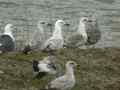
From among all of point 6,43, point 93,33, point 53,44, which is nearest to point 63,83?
point 53,44

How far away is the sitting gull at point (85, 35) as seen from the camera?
55.2ft

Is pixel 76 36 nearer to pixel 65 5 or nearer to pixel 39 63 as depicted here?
pixel 39 63

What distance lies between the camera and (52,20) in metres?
22.8

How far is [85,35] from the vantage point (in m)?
17.2

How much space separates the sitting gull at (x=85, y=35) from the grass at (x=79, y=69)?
110 centimetres

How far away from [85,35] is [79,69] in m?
3.52

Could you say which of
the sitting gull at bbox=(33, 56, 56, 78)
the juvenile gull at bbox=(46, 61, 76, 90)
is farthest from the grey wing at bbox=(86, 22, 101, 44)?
the juvenile gull at bbox=(46, 61, 76, 90)

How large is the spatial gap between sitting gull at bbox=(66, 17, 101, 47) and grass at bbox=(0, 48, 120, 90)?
43.4 inches

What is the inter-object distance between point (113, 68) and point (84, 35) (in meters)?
3.40

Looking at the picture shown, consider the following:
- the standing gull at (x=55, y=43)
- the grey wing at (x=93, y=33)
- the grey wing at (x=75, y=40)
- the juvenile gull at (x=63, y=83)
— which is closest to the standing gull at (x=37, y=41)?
the standing gull at (x=55, y=43)

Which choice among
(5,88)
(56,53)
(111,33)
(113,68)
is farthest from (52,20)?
(5,88)

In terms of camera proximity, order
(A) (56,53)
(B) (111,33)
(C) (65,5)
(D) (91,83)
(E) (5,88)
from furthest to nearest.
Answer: (C) (65,5), (B) (111,33), (A) (56,53), (D) (91,83), (E) (5,88)

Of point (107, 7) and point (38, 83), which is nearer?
point (38, 83)

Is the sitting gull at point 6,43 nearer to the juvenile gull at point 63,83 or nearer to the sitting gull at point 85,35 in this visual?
the sitting gull at point 85,35
